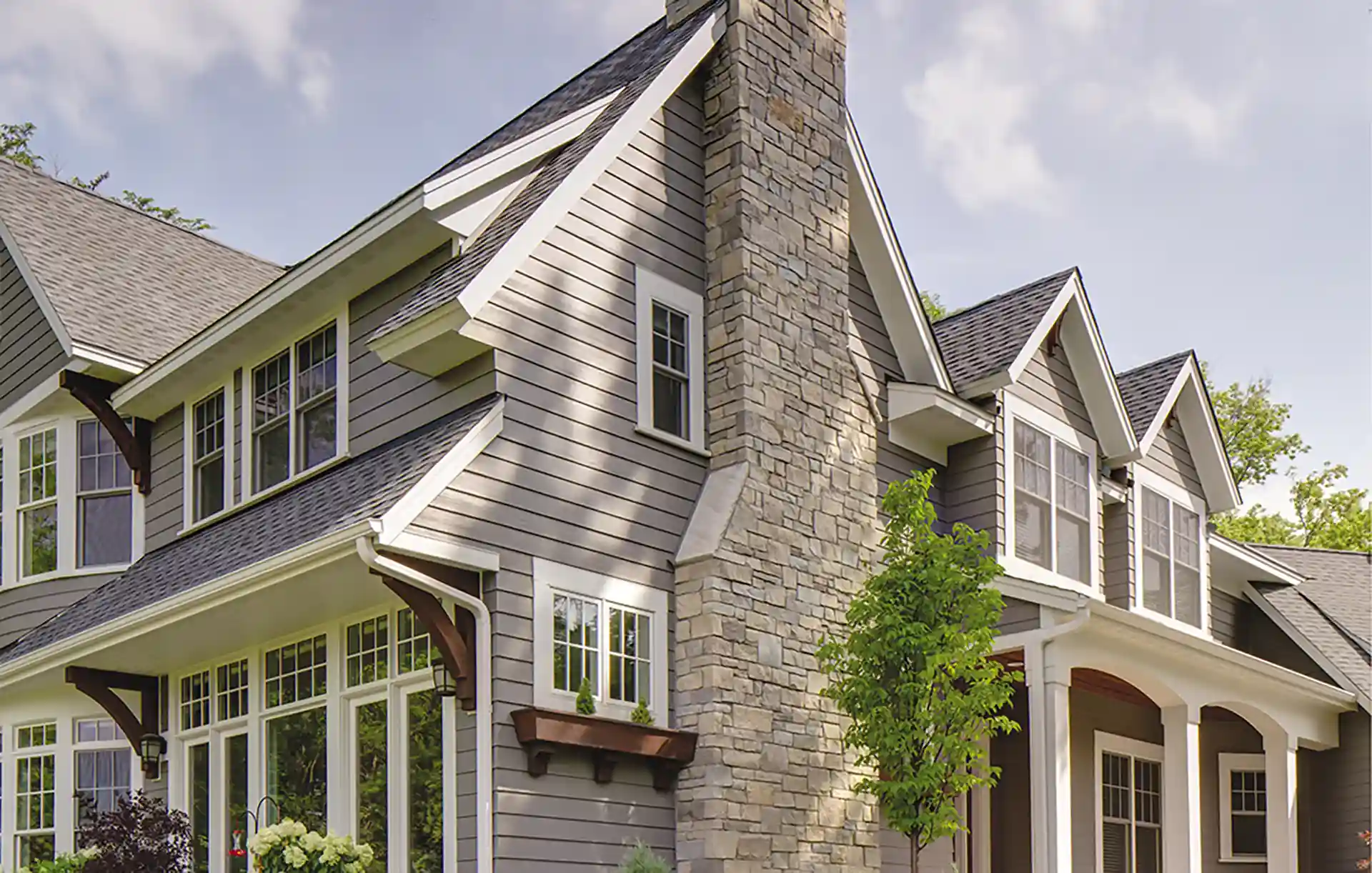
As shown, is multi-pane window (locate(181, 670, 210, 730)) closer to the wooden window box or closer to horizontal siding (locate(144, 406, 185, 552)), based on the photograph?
horizontal siding (locate(144, 406, 185, 552))

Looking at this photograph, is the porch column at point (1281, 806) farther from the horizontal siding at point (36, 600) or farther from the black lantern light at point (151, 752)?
the horizontal siding at point (36, 600)

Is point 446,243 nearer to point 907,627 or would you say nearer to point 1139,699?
point 907,627

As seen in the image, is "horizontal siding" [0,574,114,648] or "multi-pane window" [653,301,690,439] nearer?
"multi-pane window" [653,301,690,439]

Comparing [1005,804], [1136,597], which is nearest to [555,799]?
[1005,804]

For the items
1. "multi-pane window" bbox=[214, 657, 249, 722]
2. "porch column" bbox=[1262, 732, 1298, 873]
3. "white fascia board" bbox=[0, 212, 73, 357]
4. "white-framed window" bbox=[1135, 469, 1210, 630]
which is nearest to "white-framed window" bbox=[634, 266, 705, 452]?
"multi-pane window" bbox=[214, 657, 249, 722]

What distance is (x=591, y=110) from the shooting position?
12133mm

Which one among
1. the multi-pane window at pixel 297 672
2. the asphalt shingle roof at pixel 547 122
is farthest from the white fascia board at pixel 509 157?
the multi-pane window at pixel 297 672

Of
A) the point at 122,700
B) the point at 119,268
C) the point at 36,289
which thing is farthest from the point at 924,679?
the point at 119,268

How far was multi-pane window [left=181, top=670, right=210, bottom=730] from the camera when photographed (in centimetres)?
1305

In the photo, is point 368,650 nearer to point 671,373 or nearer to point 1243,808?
point 671,373

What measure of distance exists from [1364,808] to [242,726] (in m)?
12.7

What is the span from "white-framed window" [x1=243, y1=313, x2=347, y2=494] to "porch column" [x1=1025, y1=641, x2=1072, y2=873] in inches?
232

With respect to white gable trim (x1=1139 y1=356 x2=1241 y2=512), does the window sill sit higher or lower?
lower

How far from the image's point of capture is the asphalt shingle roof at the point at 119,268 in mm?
15438
